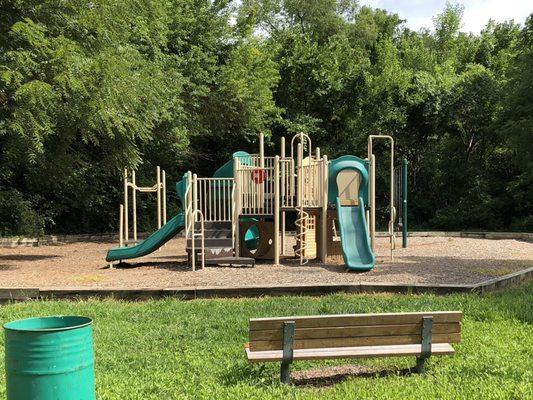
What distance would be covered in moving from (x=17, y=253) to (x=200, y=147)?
1096 centimetres

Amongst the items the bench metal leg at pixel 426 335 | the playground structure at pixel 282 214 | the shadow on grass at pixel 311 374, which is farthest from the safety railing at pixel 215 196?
the bench metal leg at pixel 426 335

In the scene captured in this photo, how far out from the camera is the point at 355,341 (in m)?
4.68

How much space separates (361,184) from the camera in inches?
505

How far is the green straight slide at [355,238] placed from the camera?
37.2 feet

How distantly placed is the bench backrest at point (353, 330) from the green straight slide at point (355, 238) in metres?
6.33

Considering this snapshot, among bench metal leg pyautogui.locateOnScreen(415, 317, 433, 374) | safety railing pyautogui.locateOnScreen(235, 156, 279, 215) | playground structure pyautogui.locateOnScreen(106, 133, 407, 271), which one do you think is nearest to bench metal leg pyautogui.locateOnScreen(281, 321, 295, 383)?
bench metal leg pyautogui.locateOnScreen(415, 317, 433, 374)

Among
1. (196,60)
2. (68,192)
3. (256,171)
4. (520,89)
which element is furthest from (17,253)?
(520,89)

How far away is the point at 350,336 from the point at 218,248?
807 centimetres

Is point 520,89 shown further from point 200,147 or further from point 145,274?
point 145,274

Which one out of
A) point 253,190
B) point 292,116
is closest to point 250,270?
point 253,190

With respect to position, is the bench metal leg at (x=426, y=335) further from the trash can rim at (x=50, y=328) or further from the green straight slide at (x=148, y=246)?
the green straight slide at (x=148, y=246)

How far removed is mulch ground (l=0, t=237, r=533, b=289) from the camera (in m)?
9.91

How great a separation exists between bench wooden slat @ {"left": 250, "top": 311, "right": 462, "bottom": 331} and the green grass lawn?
0.46 m

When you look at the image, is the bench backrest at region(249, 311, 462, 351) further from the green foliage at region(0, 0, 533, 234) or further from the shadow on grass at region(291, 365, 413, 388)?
the green foliage at region(0, 0, 533, 234)
